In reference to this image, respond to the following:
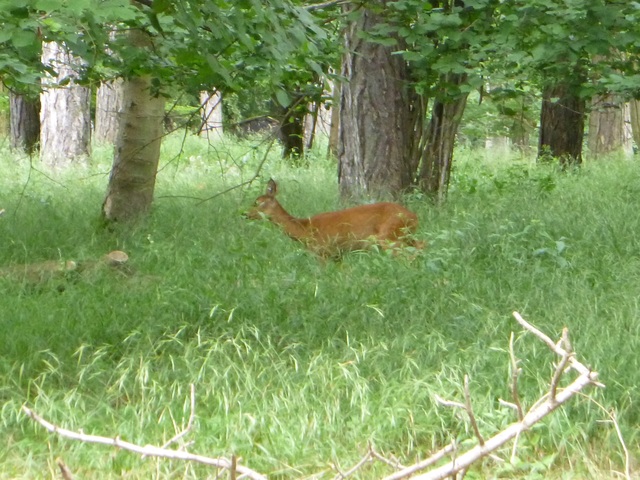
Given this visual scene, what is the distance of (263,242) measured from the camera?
25.2 ft

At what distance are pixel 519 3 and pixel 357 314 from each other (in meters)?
3.05

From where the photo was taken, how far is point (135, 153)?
892cm

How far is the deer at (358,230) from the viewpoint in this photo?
310 inches

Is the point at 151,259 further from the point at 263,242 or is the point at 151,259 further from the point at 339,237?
the point at 339,237

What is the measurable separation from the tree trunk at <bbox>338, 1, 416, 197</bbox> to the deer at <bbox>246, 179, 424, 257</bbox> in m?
1.32

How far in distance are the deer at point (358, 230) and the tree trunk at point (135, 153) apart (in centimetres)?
132

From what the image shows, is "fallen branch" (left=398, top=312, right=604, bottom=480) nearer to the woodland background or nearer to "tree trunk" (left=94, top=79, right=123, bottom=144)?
the woodland background

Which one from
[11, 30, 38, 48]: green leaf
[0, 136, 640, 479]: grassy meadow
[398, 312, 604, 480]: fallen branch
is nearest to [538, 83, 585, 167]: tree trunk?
[0, 136, 640, 479]: grassy meadow

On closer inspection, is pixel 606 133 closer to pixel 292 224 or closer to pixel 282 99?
pixel 292 224

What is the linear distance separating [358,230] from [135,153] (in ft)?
7.14

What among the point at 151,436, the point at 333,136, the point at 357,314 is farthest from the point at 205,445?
the point at 333,136

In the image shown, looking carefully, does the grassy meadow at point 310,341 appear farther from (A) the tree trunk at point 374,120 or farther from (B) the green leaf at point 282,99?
(B) the green leaf at point 282,99

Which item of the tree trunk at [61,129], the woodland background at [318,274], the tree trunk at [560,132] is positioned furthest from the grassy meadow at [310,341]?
the tree trunk at [61,129]

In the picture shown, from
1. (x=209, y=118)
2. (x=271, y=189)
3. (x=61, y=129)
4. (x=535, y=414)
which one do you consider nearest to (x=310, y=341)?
(x=535, y=414)
